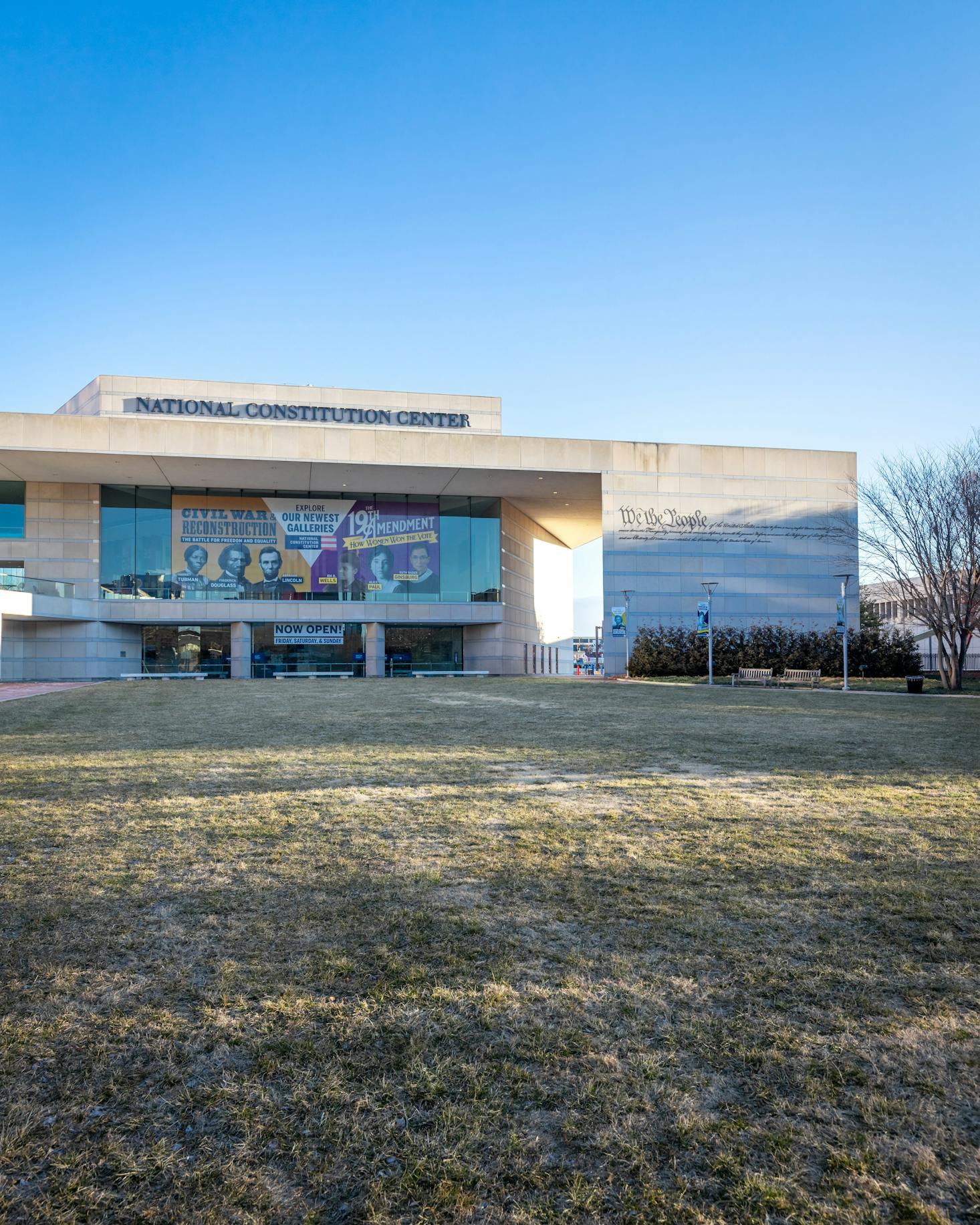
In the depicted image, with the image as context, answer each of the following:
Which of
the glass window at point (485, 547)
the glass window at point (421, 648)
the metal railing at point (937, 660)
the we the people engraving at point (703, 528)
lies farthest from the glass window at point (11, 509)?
the metal railing at point (937, 660)

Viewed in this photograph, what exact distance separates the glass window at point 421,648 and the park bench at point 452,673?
95 mm

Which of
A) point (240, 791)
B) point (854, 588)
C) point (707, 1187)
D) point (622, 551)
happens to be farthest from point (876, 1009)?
point (854, 588)

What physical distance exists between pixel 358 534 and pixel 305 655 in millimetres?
7420

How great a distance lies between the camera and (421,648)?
45.9 meters

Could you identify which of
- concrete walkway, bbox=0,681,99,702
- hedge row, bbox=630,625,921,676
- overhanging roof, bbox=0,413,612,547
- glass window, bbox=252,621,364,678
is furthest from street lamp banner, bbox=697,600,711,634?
concrete walkway, bbox=0,681,99,702

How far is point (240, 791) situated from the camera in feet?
24.6

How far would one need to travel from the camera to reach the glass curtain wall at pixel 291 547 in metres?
42.8

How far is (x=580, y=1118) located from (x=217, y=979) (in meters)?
1.73

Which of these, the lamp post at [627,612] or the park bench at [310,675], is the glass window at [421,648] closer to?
the park bench at [310,675]

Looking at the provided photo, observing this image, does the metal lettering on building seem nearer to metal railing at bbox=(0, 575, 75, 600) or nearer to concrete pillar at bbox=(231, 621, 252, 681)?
metal railing at bbox=(0, 575, 75, 600)

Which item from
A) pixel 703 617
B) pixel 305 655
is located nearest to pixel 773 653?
pixel 703 617

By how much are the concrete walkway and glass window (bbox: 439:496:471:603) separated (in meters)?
19.2

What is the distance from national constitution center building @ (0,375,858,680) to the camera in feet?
134

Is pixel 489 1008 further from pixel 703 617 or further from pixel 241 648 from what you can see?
pixel 241 648
